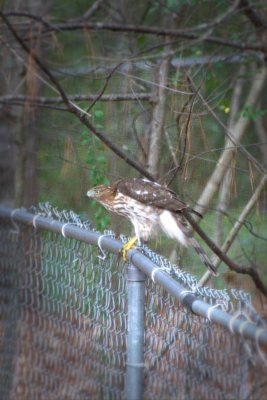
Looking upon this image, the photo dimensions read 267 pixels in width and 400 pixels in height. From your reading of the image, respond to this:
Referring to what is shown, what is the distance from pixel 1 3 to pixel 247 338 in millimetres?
4603

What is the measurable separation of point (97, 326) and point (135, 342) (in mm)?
591

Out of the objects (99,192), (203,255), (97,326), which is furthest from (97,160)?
(97,326)

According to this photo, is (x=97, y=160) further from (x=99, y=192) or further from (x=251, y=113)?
(x=251, y=113)

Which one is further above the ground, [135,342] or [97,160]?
[97,160]

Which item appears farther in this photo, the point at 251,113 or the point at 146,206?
the point at 251,113

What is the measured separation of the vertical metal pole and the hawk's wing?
171 centimetres

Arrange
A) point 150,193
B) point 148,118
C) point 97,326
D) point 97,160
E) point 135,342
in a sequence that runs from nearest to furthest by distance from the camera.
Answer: point 135,342 → point 97,326 → point 150,193 → point 148,118 → point 97,160

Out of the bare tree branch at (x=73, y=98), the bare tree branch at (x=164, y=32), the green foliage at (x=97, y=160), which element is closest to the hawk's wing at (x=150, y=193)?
the green foliage at (x=97, y=160)

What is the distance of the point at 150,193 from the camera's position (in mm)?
5301

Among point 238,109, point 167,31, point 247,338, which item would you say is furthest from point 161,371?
point 238,109

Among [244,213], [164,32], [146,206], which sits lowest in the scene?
[244,213]

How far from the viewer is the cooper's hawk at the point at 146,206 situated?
5230 millimetres

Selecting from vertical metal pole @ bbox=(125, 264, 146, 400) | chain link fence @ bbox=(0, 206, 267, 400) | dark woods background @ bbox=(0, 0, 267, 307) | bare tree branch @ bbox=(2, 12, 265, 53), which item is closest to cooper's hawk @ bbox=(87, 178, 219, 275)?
dark woods background @ bbox=(0, 0, 267, 307)

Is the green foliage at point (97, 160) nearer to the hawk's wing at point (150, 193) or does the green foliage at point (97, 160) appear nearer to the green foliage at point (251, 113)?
the hawk's wing at point (150, 193)
